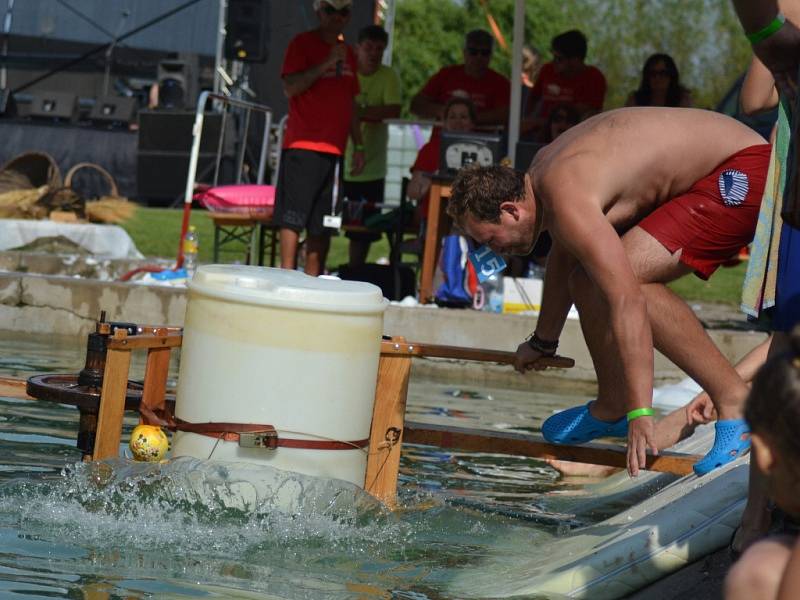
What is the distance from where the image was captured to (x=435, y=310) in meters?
8.96

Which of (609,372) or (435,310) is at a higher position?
(609,372)

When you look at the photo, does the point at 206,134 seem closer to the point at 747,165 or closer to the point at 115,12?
the point at 115,12

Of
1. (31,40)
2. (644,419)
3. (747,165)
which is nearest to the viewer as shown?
(644,419)

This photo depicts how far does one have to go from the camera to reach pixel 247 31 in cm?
1351

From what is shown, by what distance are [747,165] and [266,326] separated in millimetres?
1721

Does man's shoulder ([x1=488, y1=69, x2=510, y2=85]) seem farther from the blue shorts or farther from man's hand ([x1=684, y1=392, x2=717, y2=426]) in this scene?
the blue shorts

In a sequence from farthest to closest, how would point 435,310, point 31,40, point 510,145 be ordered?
point 31,40 → point 510,145 → point 435,310

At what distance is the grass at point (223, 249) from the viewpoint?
15.1 m

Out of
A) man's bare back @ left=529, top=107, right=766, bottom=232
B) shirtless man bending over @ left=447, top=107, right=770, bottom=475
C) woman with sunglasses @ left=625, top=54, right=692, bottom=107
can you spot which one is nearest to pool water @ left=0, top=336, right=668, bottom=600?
shirtless man bending over @ left=447, top=107, right=770, bottom=475

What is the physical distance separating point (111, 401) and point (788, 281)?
227cm

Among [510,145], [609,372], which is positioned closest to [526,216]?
[609,372]

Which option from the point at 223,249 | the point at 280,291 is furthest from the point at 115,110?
the point at 280,291

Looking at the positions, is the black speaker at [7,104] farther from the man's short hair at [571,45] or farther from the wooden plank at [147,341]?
the wooden plank at [147,341]

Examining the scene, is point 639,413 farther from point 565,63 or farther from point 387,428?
point 565,63
